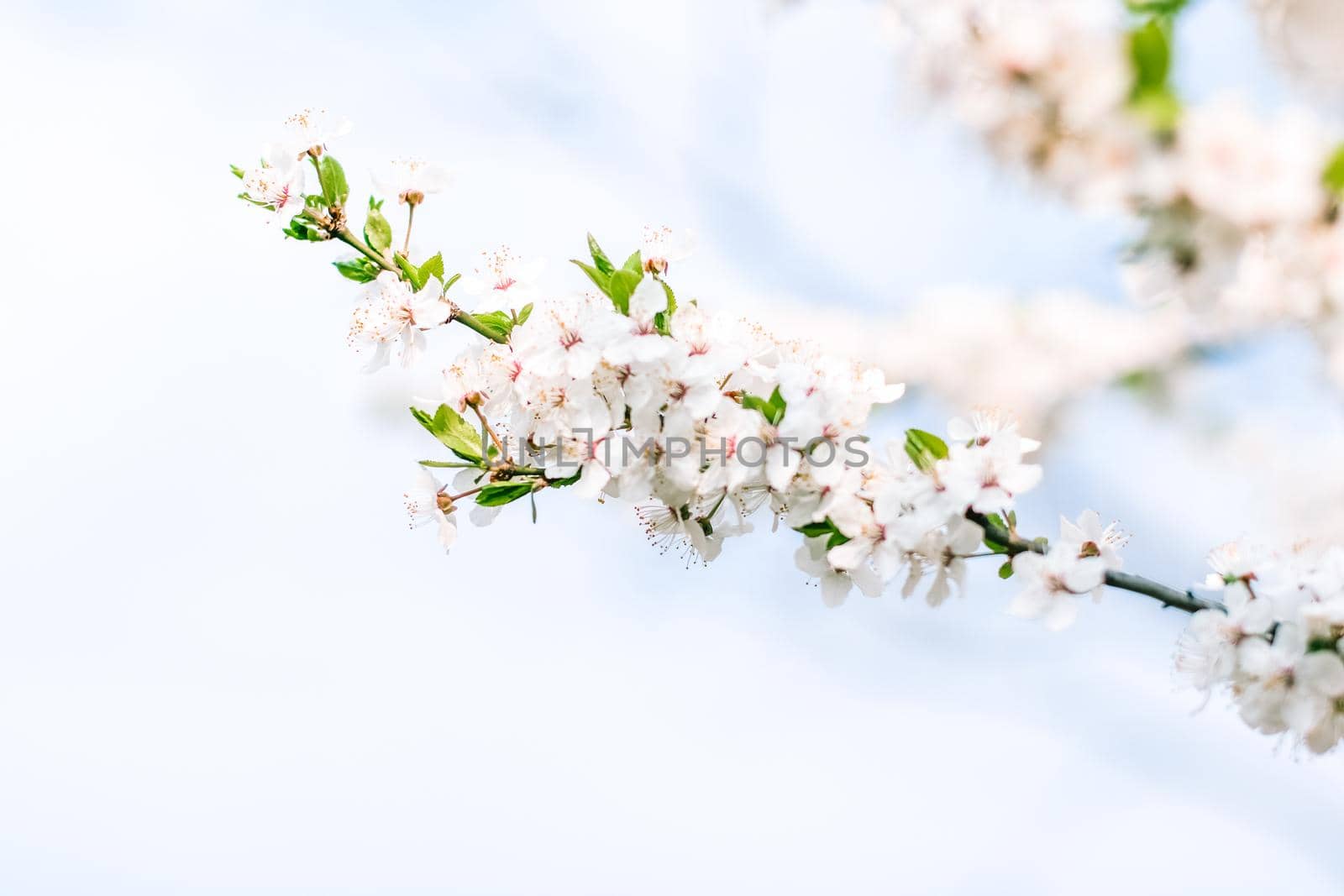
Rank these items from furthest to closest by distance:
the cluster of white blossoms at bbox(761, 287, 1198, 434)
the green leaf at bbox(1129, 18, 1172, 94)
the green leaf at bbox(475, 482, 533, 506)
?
the cluster of white blossoms at bbox(761, 287, 1198, 434), the green leaf at bbox(1129, 18, 1172, 94), the green leaf at bbox(475, 482, 533, 506)

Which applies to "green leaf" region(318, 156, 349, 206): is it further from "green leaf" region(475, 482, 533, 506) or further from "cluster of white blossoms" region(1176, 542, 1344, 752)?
"cluster of white blossoms" region(1176, 542, 1344, 752)

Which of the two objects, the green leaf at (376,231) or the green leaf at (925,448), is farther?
the green leaf at (376,231)

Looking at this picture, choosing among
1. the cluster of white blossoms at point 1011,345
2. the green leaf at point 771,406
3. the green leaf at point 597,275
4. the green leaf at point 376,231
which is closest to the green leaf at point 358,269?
the green leaf at point 376,231

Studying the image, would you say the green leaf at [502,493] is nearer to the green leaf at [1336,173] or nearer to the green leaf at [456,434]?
the green leaf at [456,434]

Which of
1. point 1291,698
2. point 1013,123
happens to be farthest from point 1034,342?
point 1291,698

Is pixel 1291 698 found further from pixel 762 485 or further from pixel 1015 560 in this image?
pixel 762 485

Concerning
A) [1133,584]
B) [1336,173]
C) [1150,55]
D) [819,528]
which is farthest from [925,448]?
[1336,173]

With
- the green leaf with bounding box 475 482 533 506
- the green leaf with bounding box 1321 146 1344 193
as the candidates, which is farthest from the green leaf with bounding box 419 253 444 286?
the green leaf with bounding box 1321 146 1344 193
